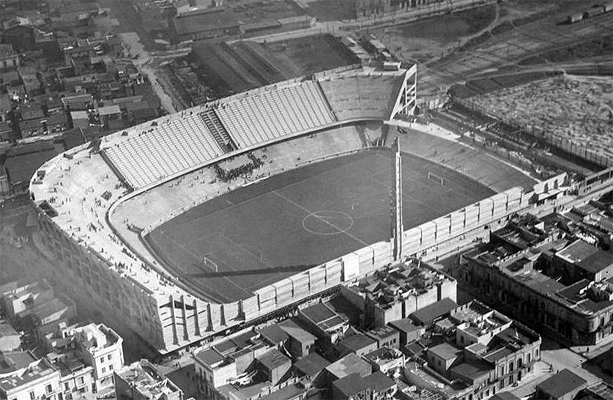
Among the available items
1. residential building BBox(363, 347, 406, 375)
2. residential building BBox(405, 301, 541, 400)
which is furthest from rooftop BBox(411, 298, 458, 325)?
residential building BBox(363, 347, 406, 375)

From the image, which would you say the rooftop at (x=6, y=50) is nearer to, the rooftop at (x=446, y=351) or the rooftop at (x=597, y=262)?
the rooftop at (x=446, y=351)

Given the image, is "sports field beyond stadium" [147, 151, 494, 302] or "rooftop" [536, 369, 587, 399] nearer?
"rooftop" [536, 369, 587, 399]

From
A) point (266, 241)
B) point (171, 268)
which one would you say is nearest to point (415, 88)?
point (266, 241)

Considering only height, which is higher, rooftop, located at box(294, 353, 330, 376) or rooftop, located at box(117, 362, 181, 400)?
rooftop, located at box(117, 362, 181, 400)

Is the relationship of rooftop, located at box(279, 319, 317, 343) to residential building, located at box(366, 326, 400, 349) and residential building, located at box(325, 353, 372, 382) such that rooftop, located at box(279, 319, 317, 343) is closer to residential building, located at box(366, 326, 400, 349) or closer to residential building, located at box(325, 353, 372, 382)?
residential building, located at box(325, 353, 372, 382)

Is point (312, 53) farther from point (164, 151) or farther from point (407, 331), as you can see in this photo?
point (407, 331)

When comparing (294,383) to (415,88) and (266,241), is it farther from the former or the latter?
(415,88)
